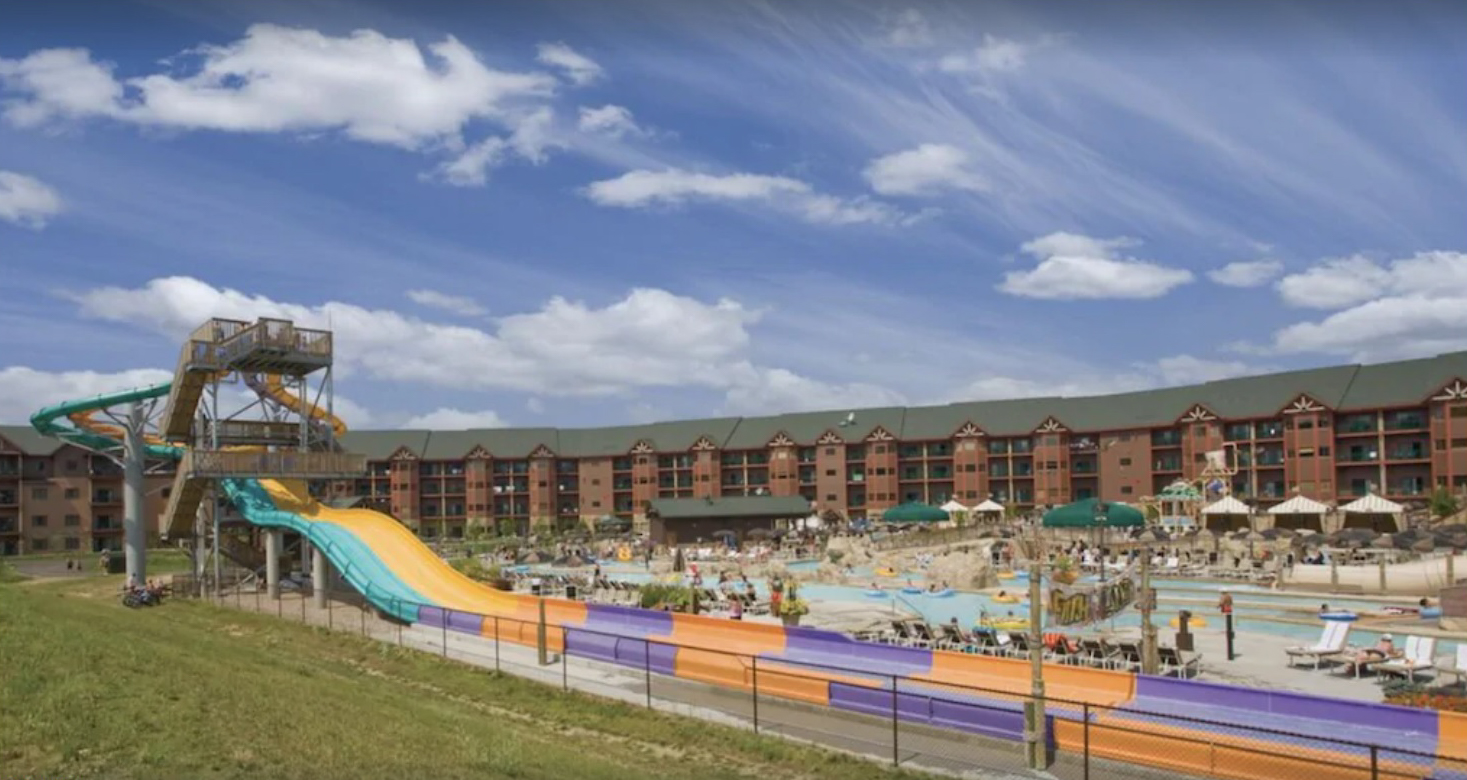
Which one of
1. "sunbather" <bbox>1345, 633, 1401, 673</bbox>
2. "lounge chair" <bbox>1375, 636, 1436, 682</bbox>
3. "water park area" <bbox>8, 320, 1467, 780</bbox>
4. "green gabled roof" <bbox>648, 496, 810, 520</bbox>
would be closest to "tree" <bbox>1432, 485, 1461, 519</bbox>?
"water park area" <bbox>8, 320, 1467, 780</bbox>

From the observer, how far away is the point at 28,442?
87312 mm

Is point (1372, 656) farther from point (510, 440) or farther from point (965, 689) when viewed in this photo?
point (510, 440)

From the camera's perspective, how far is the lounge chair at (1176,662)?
23094 mm

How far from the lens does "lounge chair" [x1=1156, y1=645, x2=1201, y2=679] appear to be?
75.8 ft

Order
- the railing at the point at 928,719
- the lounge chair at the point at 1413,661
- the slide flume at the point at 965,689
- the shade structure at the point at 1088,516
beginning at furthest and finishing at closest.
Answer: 1. the shade structure at the point at 1088,516
2. the lounge chair at the point at 1413,661
3. the slide flume at the point at 965,689
4. the railing at the point at 928,719

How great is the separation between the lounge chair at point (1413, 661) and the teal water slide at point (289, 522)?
25829mm

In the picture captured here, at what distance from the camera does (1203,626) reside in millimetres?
32531

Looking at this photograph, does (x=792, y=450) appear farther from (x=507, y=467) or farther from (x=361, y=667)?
(x=361, y=667)

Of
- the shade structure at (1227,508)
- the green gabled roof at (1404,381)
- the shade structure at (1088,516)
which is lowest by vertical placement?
the shade structure at (1227,508)

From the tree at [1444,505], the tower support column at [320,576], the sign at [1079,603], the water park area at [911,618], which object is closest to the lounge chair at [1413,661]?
the water park area at [911,618]

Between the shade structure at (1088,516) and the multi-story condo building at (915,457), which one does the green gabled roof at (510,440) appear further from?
the shade structure at (1088,516)

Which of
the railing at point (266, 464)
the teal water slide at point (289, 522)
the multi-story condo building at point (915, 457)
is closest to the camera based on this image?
the teal water slide at point (289, 522)

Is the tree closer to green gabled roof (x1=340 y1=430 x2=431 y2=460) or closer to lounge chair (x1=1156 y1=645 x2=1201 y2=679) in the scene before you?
lounge chair (x1=1156 y1=645 x2=1201 y2=679)

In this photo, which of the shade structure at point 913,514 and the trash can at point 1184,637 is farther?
the shade structure at point 913,514
